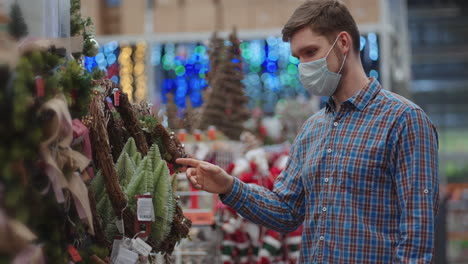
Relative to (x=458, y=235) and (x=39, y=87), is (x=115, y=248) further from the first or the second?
(x=458, y=235)

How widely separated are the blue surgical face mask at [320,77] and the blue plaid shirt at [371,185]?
3.2 inches

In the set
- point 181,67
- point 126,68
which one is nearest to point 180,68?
point 181,67

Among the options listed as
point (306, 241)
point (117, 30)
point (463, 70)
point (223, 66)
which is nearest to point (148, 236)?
point (306, 241)

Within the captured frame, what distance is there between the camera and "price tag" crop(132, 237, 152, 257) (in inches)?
78.4

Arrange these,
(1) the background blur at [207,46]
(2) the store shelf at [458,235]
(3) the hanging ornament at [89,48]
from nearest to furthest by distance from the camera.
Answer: (3) the hanging ornament at [89,48], (1) the background blur at [207,46], (2) the store shelf at [458,235]

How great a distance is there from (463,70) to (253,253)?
13163 mm

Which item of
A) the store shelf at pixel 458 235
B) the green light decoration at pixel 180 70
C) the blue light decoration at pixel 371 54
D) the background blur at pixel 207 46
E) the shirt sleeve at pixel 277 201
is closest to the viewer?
the shirt sleeve at pixel 277 201

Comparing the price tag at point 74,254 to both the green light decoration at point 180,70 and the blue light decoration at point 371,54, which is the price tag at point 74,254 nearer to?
the blue light decoration at point 371,54

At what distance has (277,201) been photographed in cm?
239

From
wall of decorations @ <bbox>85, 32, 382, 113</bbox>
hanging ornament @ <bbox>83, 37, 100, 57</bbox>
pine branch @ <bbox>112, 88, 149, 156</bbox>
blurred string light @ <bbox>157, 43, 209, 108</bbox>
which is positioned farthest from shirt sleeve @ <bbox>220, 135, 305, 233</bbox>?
blurred string light @ <bbox>157, 43, 209, 108</bbox>

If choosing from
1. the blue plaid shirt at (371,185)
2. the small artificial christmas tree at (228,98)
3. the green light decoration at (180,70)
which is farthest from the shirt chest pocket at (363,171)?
the green light decoration at (180,70)

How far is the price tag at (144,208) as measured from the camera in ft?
6.57

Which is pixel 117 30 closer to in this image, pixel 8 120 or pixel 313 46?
pixel 313 46

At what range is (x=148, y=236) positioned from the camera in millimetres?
2092
